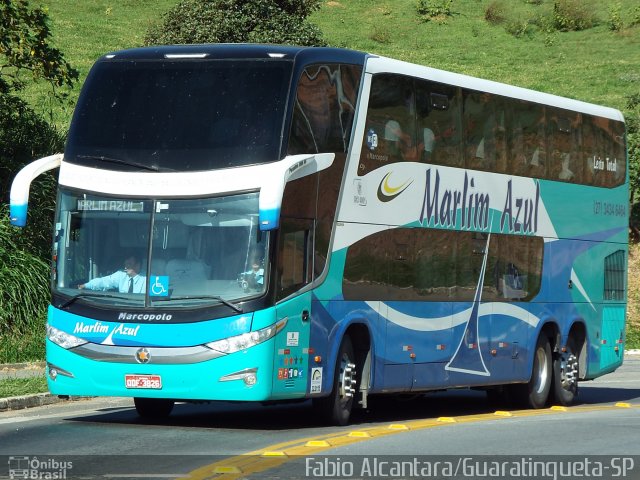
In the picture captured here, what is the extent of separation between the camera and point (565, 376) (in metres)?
21.7

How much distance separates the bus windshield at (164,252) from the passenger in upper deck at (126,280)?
0.03ft

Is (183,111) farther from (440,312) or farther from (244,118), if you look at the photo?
(440,312)

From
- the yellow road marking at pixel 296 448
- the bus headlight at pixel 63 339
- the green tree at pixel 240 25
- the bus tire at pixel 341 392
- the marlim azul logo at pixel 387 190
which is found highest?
the green tree at pixel 240 25

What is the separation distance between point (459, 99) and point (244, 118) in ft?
14.8

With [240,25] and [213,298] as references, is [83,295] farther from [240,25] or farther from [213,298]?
[240,25]

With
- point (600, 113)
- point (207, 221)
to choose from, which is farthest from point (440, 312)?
point (600, 113)

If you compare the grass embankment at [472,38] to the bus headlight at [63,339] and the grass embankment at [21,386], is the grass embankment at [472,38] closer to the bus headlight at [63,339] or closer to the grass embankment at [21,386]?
the grass embankment at [21,386]

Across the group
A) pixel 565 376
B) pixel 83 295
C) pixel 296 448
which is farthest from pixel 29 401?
pixel 565 376

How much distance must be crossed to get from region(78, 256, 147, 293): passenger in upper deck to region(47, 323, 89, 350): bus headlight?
57cm

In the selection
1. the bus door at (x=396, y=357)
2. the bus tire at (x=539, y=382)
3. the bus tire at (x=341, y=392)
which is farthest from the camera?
the bus tire at (x=539, y=382)

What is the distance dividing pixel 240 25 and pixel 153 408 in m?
32.3

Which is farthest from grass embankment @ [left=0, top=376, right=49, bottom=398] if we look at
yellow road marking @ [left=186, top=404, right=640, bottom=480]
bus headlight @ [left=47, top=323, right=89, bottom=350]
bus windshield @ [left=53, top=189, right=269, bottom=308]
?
yellow road marking @ [left=186, top=404, right=640, bottom=480]

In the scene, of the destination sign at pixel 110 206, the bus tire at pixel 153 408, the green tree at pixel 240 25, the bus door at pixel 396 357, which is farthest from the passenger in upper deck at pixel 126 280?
the green tree at pixel 240 25

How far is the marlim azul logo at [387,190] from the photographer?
16562 mm
